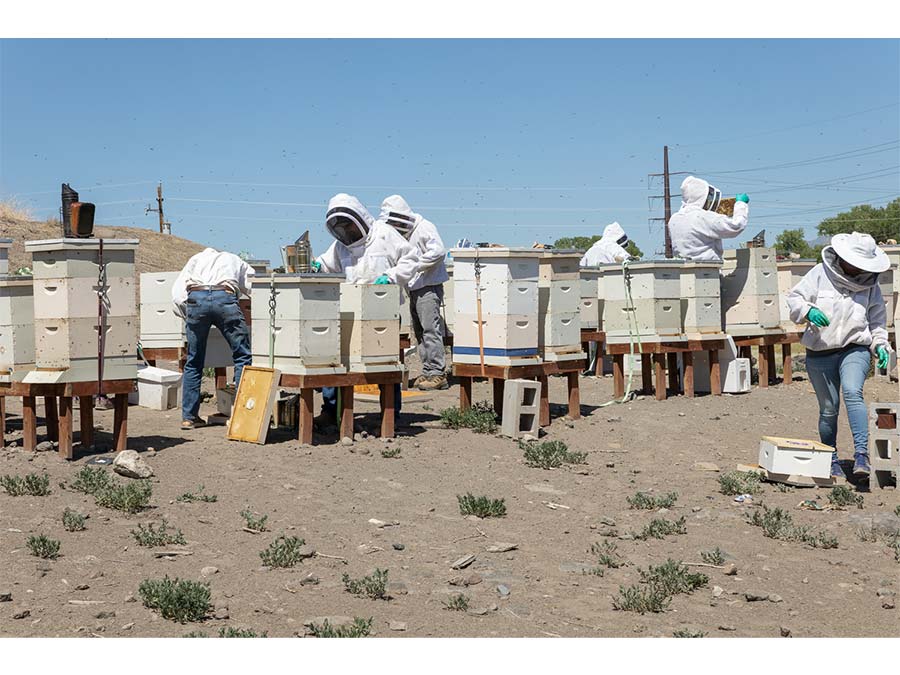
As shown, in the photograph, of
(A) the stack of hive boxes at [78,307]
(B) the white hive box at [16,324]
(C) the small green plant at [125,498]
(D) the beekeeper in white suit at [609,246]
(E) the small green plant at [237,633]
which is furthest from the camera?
(D) the beekeeper in white suit at [609,246]

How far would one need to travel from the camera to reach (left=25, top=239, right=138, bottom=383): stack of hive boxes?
8.70 m

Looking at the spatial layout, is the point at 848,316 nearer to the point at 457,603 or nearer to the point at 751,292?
the point at 457,603

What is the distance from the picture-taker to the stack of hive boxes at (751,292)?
14.2 m

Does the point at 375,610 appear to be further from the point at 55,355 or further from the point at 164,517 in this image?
the point at 55,355

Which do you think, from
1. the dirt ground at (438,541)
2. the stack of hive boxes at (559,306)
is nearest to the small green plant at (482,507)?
the dirt ground at (438,541)

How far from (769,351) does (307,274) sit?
7.99 meters

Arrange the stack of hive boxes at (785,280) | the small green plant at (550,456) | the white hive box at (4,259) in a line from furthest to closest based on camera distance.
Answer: the stack of hive boxes at (785,280) → the white hive box at (4,259) → the small green plant at (550,456)

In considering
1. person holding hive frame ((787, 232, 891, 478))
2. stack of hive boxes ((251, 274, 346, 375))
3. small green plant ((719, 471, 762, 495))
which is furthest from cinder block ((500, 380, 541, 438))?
person holding hive frame ((787, 232, 891, 478))

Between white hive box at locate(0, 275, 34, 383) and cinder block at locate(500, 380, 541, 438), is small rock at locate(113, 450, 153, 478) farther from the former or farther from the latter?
cinder block at locate(500, 380, 541, 438)

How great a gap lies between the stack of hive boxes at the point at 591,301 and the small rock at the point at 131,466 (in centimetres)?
671

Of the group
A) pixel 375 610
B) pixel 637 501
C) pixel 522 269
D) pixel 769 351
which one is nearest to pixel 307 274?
pixel 522 269

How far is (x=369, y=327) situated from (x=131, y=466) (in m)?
2.57

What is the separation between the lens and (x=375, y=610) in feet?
18.8

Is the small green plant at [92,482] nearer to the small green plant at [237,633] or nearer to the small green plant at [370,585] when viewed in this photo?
the small green plant at [370,585]
